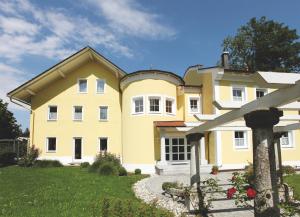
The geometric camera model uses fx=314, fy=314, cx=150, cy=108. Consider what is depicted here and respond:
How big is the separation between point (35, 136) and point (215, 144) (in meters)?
14.3

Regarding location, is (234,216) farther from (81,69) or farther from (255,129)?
(81,69)

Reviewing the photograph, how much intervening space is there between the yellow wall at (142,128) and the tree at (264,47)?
2398cm

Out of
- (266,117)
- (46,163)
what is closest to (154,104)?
(46,163)

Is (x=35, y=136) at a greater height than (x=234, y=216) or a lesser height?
greater

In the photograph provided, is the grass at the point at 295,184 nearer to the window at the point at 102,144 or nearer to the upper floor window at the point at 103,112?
the window at the point at 102,144

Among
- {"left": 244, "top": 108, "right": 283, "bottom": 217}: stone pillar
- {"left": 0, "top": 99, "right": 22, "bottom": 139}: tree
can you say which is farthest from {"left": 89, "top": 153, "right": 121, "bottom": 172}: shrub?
{"left": 0, "top": 99, "right": 22, "bottom": 139}: tree

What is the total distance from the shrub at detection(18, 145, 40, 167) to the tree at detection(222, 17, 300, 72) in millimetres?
29415

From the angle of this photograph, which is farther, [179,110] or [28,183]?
[179,110]

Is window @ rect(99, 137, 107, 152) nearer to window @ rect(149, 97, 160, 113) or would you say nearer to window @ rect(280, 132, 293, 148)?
window @ rect(149, 97, 160, 113)

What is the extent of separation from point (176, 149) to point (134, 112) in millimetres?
3871

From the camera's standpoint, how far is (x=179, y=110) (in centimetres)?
2292

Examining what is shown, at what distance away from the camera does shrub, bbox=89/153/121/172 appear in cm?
1927

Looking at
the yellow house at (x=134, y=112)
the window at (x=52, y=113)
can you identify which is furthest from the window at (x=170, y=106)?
the window at (x=52, y=113)

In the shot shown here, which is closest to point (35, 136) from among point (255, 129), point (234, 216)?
point (234, 216)
